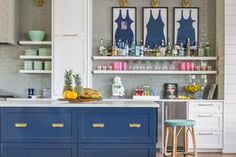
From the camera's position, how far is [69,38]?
6812mm

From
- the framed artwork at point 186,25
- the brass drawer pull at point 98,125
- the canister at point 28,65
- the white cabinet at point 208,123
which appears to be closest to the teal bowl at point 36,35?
the canister at point 28,65

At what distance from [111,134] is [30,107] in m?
0.84

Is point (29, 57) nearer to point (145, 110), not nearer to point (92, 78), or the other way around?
point (92, 78)

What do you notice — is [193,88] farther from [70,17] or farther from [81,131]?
[81,131]

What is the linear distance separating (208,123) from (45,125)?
3547mm

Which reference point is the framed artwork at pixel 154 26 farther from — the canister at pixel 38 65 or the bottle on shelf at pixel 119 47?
the canister at pixel 38 65

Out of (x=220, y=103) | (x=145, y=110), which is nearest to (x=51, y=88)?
(x=220, y=103)

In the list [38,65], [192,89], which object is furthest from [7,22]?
[192,89]

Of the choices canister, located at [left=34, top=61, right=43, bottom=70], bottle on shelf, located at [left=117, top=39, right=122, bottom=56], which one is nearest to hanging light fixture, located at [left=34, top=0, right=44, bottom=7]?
canister, located at [left=34, top=61, right=43, bottom=70]

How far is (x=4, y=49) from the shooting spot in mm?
7410

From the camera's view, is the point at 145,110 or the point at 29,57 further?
the point at 29,57

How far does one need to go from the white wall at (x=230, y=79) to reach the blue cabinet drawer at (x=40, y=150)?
11.6ft

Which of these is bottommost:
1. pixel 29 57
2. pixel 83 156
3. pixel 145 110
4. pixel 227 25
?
pixel 83 156

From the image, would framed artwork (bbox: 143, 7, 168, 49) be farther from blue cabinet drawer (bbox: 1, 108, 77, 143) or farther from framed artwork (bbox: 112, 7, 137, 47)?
blue cabinet drawer (bbox: 1, 108, 77, 143)
